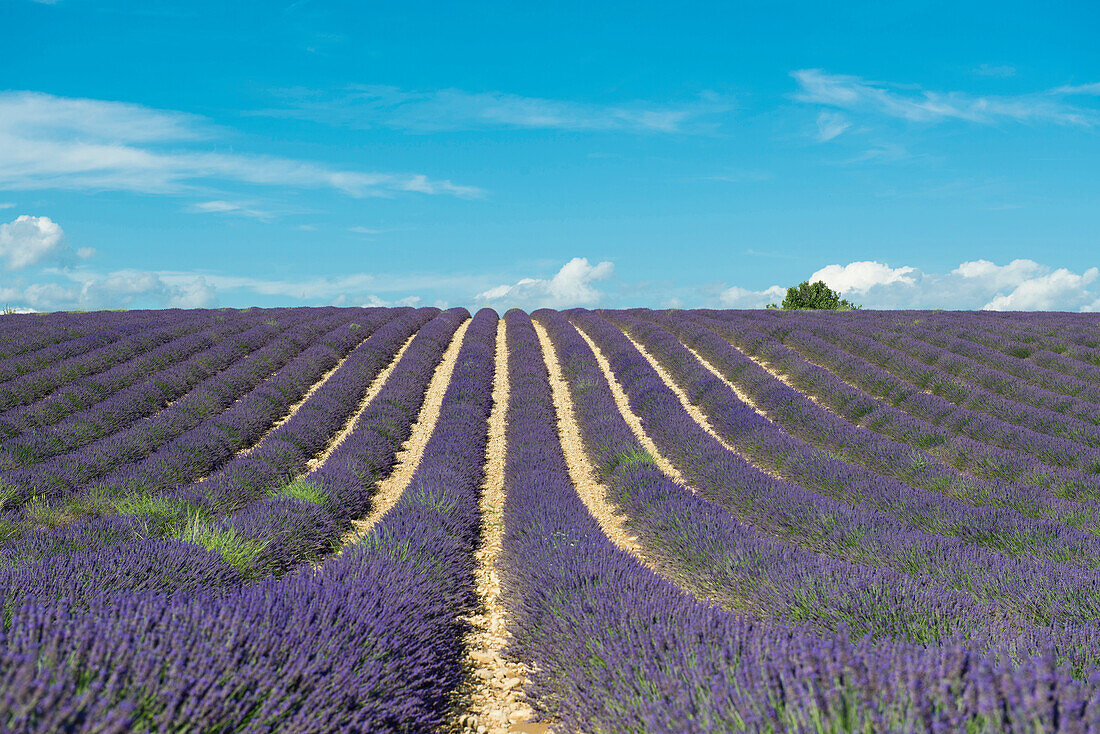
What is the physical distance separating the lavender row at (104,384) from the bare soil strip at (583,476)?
6553 millimetres

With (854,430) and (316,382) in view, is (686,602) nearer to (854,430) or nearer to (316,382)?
(854,430)

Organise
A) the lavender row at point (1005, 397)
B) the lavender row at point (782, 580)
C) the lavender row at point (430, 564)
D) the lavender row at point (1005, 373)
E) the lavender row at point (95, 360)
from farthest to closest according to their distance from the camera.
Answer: the lavender row at point (1005, 373), the lavender row at point (95, 360), the lavender row at point (1005, 397), the lavender row at point (782, 580), the lavender row at point (430, 564)

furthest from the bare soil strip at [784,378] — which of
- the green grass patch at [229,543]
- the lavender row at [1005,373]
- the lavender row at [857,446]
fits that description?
the green grass patch at [229,543]

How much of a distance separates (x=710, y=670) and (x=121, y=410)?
9.24 meters

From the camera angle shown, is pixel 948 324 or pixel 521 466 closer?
pixel 521 466

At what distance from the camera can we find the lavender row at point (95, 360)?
925 cm

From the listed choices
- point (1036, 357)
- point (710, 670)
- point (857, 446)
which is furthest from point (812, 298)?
Answer: point (710, 670)

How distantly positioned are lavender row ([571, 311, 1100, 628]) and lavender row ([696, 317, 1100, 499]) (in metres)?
1.84

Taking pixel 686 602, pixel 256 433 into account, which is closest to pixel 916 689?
pixel 686 602

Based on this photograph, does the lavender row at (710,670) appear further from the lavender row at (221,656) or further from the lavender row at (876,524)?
the lavender row at (876,524)

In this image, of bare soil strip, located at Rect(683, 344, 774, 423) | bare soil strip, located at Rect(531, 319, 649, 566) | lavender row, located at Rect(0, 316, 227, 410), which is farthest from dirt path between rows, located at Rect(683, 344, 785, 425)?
lavender row, located at Rect(0, 316, 227, 410)

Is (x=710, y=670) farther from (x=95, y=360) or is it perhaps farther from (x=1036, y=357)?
(x=1036, y=357)

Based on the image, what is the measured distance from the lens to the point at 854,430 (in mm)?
8117

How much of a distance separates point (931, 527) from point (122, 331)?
15530 millimetres
